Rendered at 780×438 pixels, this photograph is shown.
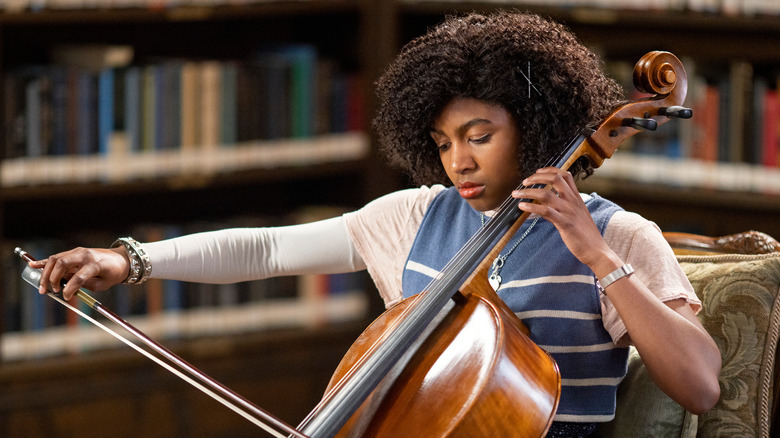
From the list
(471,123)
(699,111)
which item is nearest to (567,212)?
(471,123)

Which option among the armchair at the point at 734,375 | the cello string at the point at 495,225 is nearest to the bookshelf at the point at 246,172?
the armchair at the point at 734,375

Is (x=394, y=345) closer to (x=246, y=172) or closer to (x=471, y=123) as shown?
(x=471, y=123)

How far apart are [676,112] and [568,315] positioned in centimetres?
30

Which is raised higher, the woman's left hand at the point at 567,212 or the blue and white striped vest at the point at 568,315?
the woman's left hand at the point at 567,212

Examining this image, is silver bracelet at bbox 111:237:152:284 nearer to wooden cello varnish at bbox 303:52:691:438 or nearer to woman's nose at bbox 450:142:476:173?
wooden cello varnish at bbox 303:52:691:438

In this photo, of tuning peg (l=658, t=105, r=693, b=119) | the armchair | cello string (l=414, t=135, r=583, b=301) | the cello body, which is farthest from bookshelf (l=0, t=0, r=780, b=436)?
the cello body

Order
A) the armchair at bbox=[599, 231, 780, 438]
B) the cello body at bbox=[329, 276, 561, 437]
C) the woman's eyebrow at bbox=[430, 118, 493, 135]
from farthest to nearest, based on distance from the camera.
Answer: the armchair at bbox=[599, 231, 780, 438], the woman's eyebrow at bbox=[430, 118, 493, 135], the cello body at bbox=[329, 276, 561, 437]

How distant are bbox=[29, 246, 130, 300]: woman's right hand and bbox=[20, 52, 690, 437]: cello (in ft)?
0.37

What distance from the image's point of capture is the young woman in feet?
3.93

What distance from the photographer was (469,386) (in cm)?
110

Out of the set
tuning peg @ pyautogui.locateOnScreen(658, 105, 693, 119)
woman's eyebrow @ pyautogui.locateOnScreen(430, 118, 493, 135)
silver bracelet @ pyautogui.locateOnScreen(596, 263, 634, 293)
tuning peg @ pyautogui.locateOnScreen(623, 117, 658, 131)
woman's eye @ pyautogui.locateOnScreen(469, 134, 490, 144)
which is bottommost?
silver bracelet @ pyautogui.locateOnScreen(596, 263, 634, 293)

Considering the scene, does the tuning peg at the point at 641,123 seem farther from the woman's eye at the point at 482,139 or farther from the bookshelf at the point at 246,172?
the bookshelf at the point at 246,172

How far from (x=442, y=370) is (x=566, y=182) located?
0.28 metres

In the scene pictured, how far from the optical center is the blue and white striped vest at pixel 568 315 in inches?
51.3
